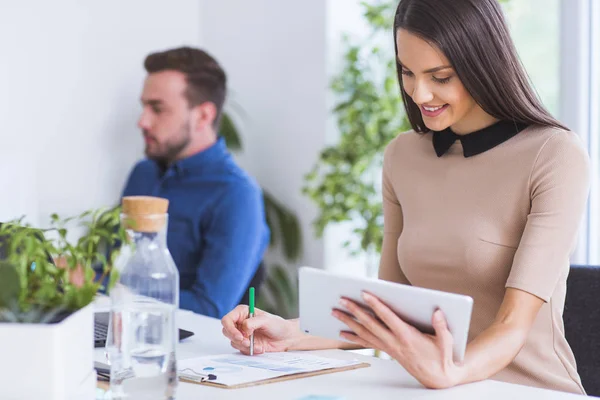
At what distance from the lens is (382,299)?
1255 mm

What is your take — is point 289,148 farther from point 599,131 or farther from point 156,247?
point 156,247

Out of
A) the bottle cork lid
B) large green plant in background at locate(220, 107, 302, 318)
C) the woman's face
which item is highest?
the woman's face

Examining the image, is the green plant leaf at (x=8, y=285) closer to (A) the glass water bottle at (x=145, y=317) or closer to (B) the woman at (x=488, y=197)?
(A) the glass water bottle at (x=145, y=317)

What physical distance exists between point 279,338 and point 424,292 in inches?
18.2

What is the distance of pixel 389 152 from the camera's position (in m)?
1.96

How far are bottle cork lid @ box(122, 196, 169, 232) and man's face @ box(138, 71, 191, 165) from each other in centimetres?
179

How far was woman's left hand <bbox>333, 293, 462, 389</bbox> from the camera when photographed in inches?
49.1

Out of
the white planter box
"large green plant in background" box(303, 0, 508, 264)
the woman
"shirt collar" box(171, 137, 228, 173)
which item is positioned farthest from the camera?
"large green plant in background" box(303, 0, 508, 264)

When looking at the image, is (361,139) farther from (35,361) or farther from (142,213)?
(35,361)

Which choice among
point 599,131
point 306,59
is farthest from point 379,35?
point 599,131

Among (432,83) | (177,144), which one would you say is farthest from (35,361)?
(177,144)

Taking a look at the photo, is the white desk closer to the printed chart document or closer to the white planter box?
the printed chart document

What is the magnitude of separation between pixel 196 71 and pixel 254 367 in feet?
5.60

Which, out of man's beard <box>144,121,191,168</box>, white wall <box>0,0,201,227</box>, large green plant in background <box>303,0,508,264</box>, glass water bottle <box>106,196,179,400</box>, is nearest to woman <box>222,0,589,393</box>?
glass water bottle <box>106,196,179,400</box>
